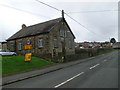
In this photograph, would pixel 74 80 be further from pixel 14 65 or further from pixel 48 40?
pixel 48 40

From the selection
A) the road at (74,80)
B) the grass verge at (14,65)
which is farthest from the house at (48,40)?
the road at (74,80)

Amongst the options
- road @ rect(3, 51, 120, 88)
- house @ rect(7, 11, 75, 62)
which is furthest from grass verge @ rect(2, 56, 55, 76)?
house @ rect(7, 11, 75, 62)

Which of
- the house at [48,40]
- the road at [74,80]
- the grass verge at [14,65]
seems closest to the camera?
the road at [74,80]

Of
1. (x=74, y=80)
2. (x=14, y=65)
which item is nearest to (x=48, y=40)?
(x=14, y=65)

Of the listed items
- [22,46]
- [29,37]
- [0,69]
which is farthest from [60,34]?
[0,69]

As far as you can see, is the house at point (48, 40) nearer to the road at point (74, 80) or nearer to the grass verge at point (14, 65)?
the grass verge at point (14, 65)

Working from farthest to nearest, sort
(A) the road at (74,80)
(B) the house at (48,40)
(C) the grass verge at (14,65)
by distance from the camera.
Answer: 1. (B) the house at (48,40)
2. (C) the grass verge at (14,65)
3. (A) the road at (74,80)

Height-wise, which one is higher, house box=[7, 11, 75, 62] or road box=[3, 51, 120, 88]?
house box=[7, 11, 75, 62]

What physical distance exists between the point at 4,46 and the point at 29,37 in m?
15.3

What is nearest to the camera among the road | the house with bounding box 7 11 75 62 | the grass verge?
the road

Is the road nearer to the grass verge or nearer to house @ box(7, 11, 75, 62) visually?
the grass verge

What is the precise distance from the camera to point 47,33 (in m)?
29.5

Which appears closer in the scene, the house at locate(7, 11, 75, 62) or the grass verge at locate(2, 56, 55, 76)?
the grass verge at locate(2, 56, 55, 76)

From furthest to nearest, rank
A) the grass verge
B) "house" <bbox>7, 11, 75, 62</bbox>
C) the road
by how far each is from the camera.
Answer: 1. "house" <bbox>7, 11, 75, 62</bbox>
2. the grass verge
3. the road
